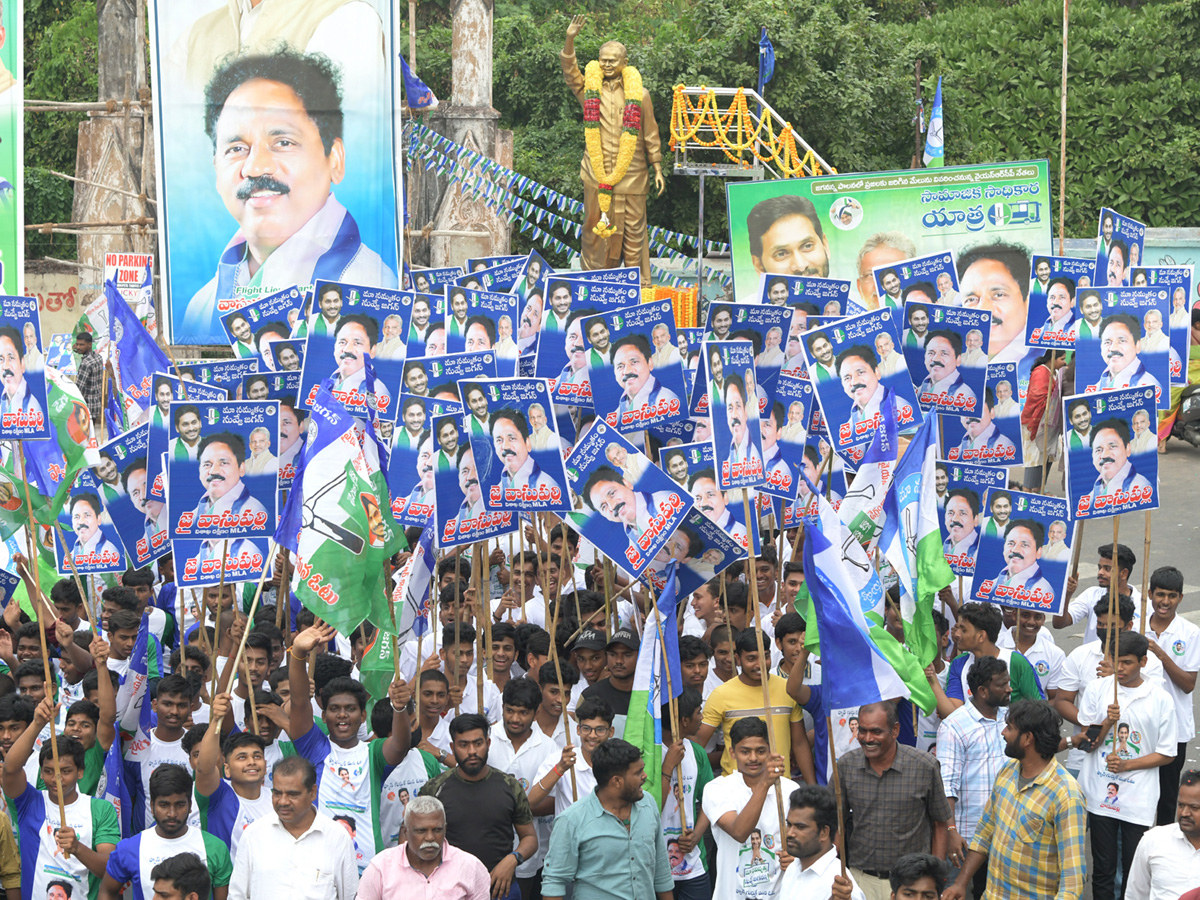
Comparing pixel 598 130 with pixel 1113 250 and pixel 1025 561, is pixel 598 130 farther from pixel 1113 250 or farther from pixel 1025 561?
pixel 1025 561

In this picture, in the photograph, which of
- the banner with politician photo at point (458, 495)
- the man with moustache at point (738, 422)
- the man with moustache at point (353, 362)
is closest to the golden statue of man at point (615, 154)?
the man with moustache at point (353, 362)

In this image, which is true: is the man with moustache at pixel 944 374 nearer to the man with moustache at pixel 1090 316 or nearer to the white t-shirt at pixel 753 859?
the man with moustache at pixel 1090 316

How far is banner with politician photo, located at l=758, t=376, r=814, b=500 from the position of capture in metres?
9.46

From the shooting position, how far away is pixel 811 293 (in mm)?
10695

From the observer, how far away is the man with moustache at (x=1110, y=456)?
8.06 meters

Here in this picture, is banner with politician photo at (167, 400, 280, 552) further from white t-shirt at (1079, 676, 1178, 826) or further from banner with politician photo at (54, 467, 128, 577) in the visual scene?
white t-shirt at (1079, 676, 1178, 826)

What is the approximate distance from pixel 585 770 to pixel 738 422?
2.20 metres

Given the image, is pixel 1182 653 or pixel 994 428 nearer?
pixel 1182 653

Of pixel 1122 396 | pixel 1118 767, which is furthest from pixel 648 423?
pixel 1118 767

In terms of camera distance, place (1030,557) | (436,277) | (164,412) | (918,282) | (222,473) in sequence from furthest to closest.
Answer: (436,277)
(918,282)
(164,412)
(1030,557)
(222,473)

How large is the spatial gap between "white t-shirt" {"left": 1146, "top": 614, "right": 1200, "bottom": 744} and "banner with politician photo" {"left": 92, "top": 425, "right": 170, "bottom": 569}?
538 cm

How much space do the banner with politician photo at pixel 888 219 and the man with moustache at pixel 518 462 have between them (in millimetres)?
7694

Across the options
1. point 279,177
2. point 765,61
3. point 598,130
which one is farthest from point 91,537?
point 765,61

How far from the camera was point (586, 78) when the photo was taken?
17.7 meters
